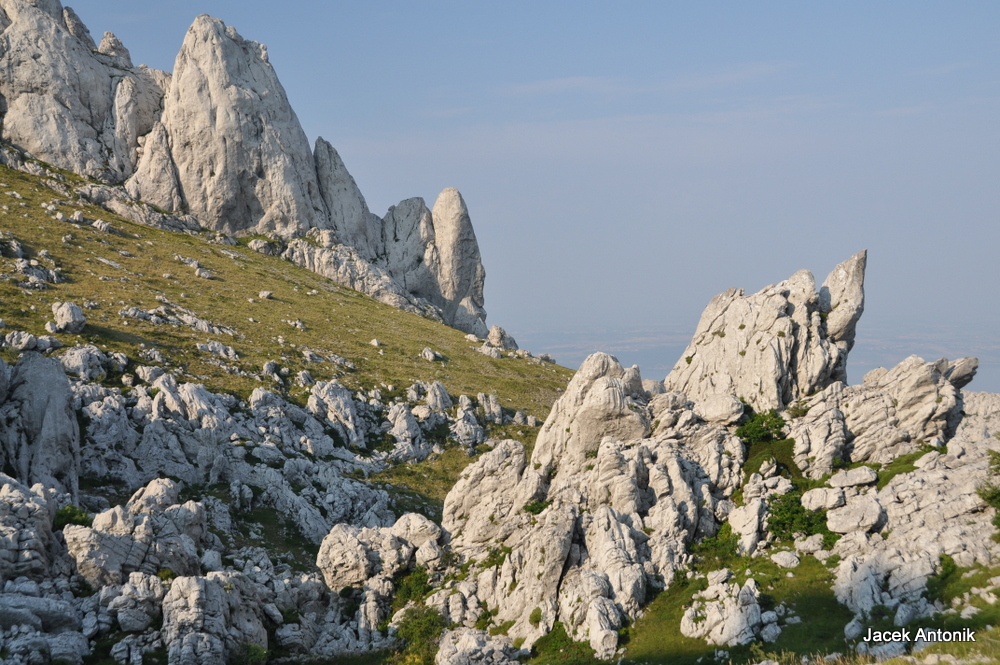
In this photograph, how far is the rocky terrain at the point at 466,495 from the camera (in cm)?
3052

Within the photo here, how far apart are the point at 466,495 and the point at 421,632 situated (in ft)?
31.4

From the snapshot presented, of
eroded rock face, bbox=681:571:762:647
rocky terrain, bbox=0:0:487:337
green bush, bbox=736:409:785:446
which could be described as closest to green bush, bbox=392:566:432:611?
eroded rock face, bbox=681:571:762:647

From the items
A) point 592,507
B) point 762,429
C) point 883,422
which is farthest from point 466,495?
point 883,422

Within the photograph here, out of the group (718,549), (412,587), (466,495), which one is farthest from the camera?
(466,495)

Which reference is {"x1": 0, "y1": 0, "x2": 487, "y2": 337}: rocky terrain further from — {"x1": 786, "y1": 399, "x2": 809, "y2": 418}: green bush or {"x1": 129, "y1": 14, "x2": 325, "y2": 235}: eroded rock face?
{"x1": 786, "y1": 399, "x2": 809, "y2": 418}: green bush

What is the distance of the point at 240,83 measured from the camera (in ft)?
370

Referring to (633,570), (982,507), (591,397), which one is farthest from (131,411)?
(982,507)

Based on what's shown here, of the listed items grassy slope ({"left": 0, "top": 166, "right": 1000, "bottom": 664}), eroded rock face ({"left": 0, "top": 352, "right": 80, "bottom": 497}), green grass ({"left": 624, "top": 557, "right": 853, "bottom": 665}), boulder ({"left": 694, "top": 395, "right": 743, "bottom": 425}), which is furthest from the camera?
boulder ({"left": 694, "top": 395, "right": 743, "bottom": 425})

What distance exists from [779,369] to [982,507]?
1405 centimetres

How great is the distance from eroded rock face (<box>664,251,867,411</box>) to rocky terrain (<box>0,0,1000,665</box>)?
200 millimetres

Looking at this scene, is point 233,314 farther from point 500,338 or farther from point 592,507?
point 592,507

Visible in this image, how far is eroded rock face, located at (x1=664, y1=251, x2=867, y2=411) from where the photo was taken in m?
44.5

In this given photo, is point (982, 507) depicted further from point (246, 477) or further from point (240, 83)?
point (240, 83)

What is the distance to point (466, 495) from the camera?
43.3 meters
